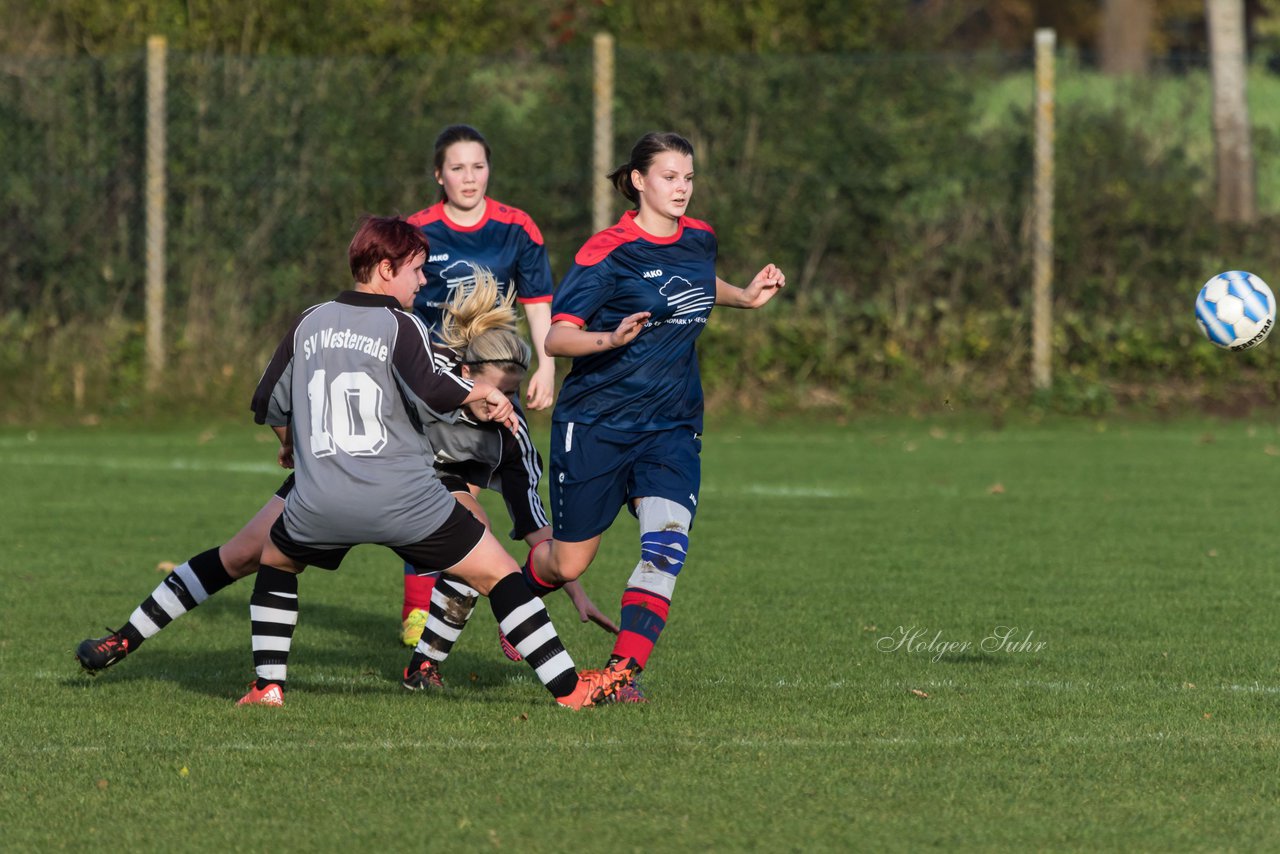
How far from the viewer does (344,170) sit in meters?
16.2

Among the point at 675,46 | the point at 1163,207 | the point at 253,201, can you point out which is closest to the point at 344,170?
the point at 253,201

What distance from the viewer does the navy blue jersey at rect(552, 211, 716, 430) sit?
6266 mm

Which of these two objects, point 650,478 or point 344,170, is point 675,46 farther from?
point 650,478

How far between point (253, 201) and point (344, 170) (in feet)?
2.71

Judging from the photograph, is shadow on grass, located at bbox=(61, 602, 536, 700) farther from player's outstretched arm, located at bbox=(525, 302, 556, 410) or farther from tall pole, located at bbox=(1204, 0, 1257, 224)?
tall pole, located at bbox=(1204, 0, 1257, 224)

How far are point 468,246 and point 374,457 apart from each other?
2.28 metres

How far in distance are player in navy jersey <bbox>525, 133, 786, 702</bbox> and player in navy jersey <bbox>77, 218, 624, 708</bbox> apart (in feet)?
1.79

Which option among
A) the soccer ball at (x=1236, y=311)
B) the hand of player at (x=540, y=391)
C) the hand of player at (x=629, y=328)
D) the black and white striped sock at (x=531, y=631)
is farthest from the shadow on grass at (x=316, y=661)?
the soccer ball at (x=1236, y=311)

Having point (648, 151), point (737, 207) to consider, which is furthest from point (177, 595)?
point (737, 207)

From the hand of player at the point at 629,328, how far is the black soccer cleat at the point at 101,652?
75.5 inches

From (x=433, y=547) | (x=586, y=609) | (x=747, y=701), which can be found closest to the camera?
(x=433, y=547)
